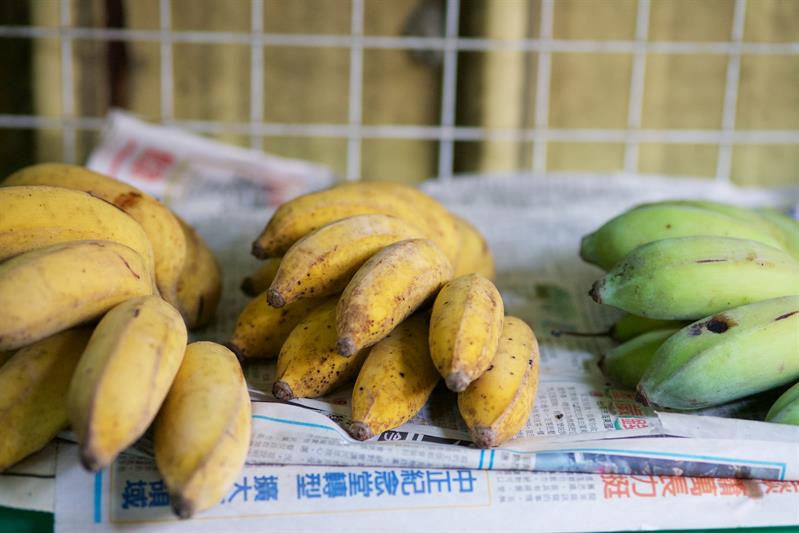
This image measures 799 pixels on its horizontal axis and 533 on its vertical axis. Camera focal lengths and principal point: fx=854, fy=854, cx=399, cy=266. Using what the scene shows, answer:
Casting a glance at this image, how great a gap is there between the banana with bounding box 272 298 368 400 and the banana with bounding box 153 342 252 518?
8 centimetres

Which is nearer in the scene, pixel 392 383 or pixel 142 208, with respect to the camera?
pixel 392 383

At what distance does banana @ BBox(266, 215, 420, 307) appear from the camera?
0.70 meters

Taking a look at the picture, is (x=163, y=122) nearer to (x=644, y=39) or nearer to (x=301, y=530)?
(x=644, y=39)

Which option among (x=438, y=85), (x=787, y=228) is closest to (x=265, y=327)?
(x=787, y=228)

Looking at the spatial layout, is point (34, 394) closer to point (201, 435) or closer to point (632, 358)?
point (201, 435)

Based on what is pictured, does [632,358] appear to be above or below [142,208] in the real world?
below

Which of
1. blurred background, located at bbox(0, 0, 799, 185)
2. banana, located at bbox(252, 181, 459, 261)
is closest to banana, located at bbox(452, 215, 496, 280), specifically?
banana, located at bbox(252, 181, 459, 261)

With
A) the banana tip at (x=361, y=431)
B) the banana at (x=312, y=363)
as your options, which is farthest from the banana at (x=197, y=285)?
the banana tip at (x=361, y=431)

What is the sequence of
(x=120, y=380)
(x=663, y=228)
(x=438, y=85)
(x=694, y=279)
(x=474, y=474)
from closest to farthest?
(x=120, y=380) → (x=474, y=474) → (x=694, y=279) → (x=663, y=228) → (x=438, y=85)

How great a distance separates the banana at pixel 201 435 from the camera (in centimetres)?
54

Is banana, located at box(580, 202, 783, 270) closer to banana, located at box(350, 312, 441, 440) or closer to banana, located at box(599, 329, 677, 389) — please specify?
banana, located at box(599, 329, 677, 389)

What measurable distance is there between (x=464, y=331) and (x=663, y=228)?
311 millimetres

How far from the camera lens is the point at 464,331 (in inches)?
24.7

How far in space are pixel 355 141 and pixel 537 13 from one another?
16.3 inches
